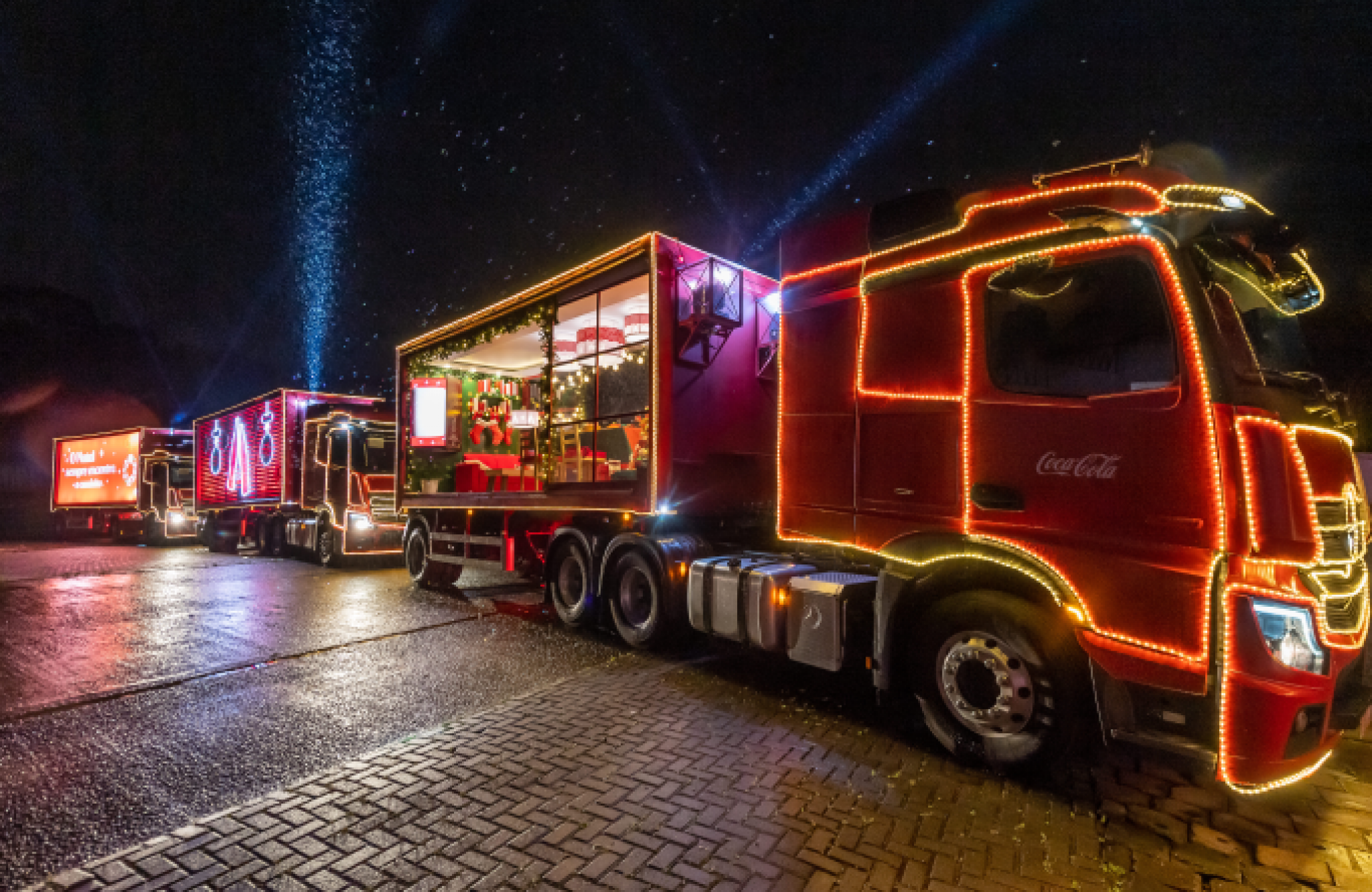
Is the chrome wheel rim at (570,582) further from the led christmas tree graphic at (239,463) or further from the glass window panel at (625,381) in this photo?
the led christmas tree graphic at (239,463)

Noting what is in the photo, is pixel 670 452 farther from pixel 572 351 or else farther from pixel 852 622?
pixel 572 351

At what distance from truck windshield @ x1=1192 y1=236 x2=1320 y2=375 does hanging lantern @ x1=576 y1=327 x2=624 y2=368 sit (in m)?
5.27

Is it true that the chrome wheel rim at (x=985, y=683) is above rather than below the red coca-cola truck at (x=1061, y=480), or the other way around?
below

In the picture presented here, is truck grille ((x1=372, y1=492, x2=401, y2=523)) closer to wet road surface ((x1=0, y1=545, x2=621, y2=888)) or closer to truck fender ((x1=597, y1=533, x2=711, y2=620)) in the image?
wet road surface ((x1=0, y1=545, x2=621, y2=888))

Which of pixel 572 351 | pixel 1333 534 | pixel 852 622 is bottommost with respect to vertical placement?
pixel 852 622

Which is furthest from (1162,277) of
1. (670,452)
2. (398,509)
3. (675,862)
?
(398,509)

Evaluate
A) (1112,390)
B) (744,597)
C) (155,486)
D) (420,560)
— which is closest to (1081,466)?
(1112,390)

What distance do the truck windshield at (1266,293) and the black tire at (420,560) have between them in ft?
33.0

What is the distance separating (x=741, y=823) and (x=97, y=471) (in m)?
31.0

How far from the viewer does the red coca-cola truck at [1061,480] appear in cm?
280

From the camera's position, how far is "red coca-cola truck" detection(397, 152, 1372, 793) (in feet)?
9.20

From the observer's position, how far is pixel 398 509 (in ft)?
35.3

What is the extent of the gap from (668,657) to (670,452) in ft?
6.54

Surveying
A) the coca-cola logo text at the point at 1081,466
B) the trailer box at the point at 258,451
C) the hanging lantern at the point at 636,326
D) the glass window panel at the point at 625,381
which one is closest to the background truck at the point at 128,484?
the trailer box at the point at 258,451
